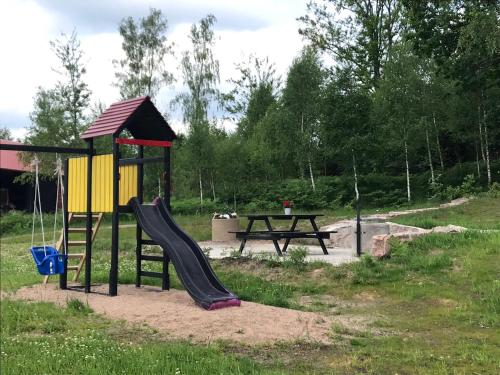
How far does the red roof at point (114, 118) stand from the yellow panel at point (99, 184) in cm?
39

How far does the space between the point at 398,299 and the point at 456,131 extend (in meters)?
20.0

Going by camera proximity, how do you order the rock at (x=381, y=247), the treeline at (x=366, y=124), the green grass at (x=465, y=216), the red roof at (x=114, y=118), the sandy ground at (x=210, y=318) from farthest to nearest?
1. the treeline at (x=366, y=124)
2. the green grass at (x=465, y=216)
3. the rock at (x=381, y=247)
4. the red roof at (x=114, y=118)
5. the sandy ground at (x=210, y=318)

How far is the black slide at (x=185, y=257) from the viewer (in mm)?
7305

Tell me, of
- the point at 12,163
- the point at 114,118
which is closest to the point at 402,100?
the point at 114,118

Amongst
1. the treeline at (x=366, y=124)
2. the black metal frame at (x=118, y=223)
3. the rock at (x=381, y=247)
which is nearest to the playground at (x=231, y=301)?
the black metal frame at (x=118, y=223)

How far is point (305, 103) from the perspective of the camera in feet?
88.5

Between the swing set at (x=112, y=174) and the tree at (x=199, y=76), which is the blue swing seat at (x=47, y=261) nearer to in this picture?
the swing set at (x=112, y=174)

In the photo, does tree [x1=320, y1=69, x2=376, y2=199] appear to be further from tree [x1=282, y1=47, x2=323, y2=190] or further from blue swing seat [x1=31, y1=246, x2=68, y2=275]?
blue swing seat [x1=31, y1=246, x2=68, y2=275]

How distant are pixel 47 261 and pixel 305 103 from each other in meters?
20.7

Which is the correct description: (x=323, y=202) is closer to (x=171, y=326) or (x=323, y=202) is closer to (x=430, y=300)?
(x=430, y=300)

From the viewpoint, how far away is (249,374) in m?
4.32

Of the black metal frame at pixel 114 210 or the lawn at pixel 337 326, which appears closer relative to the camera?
the lawn at pixel 337 326

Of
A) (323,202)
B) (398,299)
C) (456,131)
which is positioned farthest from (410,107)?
(398,299)

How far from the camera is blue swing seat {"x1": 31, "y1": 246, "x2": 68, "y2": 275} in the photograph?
→ 7.59 meters
